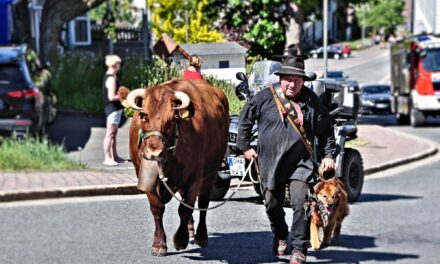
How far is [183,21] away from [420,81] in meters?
8.31

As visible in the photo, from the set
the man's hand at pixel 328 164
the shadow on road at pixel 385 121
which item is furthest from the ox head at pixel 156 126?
the shadow on road at pixel 385 121

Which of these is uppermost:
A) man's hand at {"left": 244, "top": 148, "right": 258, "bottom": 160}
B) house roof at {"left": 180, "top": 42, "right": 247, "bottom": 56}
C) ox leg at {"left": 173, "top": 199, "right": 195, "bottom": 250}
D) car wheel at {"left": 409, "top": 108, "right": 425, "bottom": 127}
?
house roof at {"left": 180, "top": 42, "right": 247, "bottom": 56}

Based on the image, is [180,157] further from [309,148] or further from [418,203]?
[418,203]

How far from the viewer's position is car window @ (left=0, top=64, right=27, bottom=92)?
19.5m

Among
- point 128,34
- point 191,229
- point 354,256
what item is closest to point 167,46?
point 191,229

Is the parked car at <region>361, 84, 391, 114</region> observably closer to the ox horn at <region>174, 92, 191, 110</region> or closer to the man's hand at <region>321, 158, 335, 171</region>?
the man's hand at <region>321, 158, 335, 171</region>

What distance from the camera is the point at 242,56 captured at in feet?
54.0

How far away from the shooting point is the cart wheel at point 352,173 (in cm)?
1486

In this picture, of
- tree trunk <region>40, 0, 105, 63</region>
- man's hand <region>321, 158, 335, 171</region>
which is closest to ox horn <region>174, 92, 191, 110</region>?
man's hand <region>321, 158, 335, 171</region>

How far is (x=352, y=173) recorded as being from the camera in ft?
49.6

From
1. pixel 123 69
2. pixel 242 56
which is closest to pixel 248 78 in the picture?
pixel 242 56

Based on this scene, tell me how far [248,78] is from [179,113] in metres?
4.80

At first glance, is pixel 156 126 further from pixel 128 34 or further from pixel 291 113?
pixel 128 34

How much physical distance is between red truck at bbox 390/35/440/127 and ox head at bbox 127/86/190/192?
2821 centimetres
